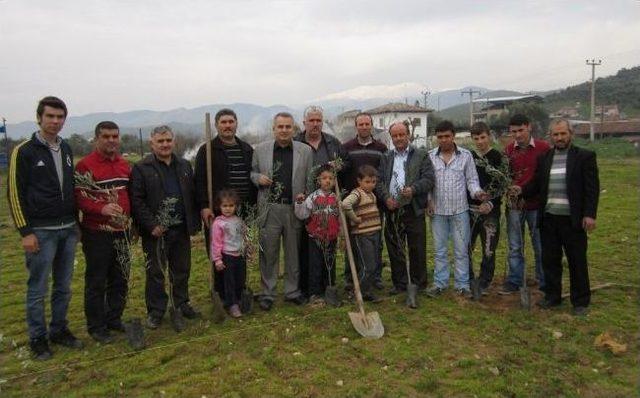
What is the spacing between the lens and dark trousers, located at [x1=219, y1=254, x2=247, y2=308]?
245 inches

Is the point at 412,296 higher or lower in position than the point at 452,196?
lower

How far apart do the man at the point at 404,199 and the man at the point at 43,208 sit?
385 cm

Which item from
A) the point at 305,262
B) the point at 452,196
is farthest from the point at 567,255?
the point at 305,262

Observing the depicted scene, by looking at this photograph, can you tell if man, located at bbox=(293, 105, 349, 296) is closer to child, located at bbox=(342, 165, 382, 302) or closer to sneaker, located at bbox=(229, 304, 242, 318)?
child, located at bbox=(342, 165, 382, 302)

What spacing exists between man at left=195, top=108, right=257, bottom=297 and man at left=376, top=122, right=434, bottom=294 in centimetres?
181

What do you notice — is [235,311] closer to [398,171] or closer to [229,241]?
[229,241]

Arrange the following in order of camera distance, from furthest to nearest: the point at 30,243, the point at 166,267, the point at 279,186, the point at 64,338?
the point at 279,186, the point at 166,267, the point at 64,338, the point at 30,243

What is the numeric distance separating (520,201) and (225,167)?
3.93m

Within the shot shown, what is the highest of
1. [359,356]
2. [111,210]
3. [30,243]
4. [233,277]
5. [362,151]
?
[362,151]

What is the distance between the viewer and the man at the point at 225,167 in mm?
6172

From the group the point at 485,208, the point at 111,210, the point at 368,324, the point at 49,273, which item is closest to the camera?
the point at 49,273

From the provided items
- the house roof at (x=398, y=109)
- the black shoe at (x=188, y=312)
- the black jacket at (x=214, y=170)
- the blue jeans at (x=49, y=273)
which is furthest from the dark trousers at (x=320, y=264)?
the house roof at (x=398, y=109)

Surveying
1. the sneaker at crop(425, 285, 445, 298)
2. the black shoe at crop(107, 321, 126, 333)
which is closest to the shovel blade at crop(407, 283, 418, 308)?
the sneaker at crop(425, 285, 445, 298)

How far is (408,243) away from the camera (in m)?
6.89
